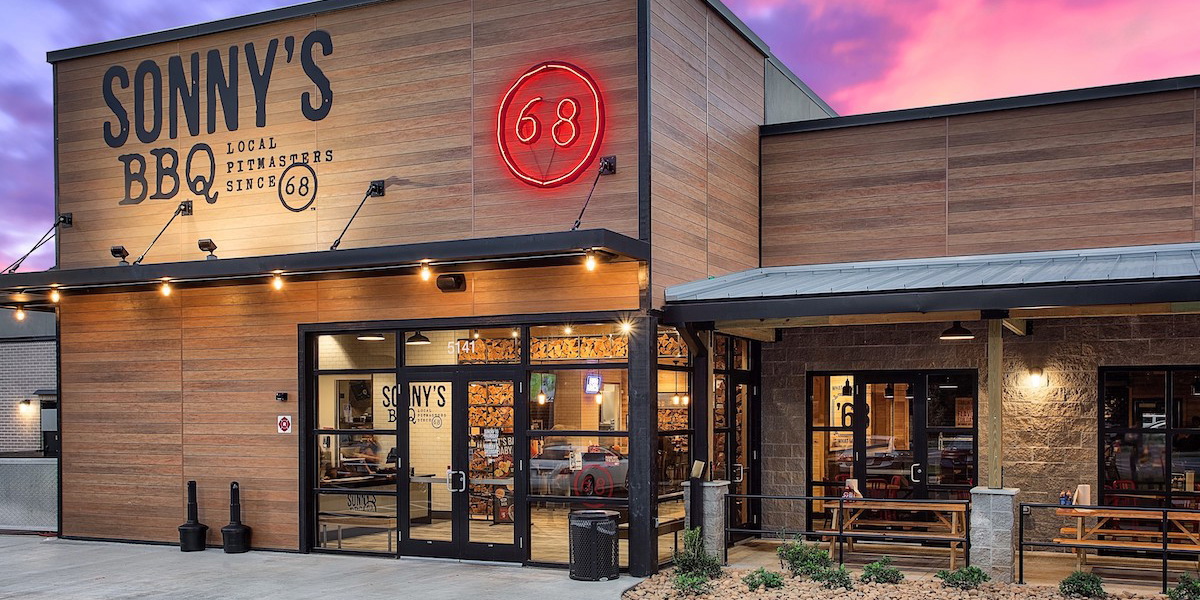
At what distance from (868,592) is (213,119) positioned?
388 inches

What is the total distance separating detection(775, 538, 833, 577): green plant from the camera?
→ 1129cm

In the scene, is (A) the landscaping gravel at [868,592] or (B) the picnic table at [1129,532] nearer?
(A) the landscaping gravel at [868,592]

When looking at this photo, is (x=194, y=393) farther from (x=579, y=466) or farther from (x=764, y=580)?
(x=764, y=580)

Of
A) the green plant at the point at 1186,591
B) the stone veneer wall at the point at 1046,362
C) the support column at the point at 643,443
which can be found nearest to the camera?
the green plant at the point at 1186,591

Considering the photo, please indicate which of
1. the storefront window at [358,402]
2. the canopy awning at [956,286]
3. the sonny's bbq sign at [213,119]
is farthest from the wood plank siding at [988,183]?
the sonny's bbq sign at [213,119]

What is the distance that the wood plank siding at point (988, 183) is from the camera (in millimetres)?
12977

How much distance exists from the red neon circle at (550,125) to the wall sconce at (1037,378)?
5988 mm

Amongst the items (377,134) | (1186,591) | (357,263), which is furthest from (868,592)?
(377,134)

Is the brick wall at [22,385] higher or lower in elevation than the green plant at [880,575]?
higher

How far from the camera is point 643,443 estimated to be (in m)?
12.0

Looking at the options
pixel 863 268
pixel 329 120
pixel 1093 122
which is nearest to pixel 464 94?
pixel 329 120

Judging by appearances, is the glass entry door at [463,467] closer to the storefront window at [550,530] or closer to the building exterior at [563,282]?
the building exterior at [563,282]

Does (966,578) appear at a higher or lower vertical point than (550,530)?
lower

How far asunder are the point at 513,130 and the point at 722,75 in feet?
9.87
